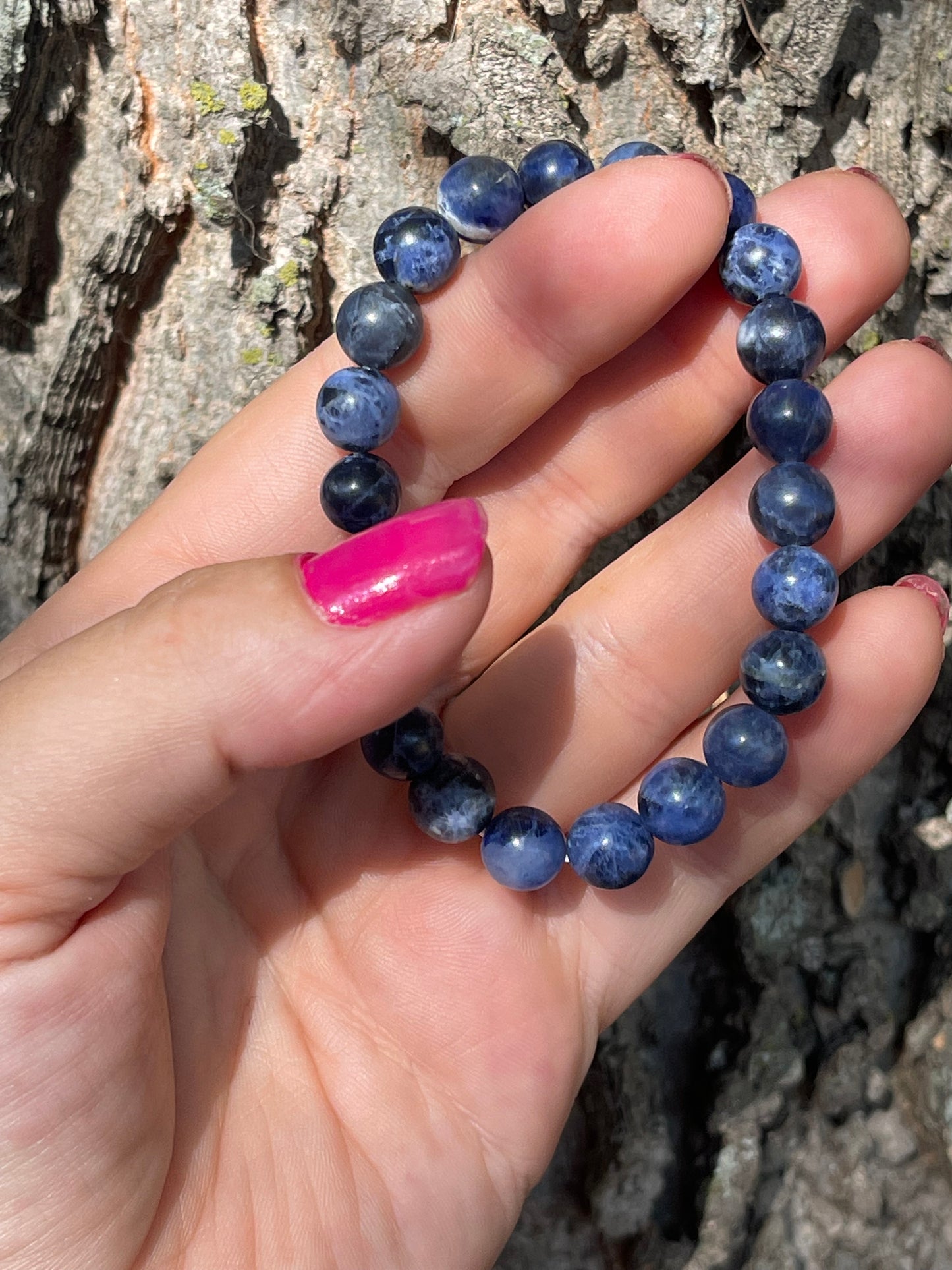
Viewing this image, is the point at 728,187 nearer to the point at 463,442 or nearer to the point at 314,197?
the point at 463,442

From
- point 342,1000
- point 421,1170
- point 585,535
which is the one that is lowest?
point 421,1170

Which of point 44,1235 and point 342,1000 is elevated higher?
point 44,1235

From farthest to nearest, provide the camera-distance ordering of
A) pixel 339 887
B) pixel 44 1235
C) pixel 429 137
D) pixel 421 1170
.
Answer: pixel 429 137 → pixel 339 887 → pixel 421 1170 → pixel 44 1235

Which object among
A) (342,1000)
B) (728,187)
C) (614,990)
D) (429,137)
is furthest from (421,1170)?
(429,137)

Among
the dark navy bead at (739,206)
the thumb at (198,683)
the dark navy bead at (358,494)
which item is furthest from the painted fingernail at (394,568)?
the dark navy bead at (739,206)

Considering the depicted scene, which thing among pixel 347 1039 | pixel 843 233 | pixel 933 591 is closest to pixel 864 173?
pixel 843 233

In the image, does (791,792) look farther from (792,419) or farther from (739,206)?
(739,206)
